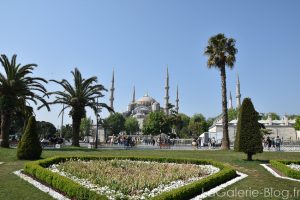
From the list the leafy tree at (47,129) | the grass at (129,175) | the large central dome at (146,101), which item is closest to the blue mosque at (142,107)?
the large central dome at (146,101)

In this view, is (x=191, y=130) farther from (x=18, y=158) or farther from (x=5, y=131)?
(x=18, y=158)

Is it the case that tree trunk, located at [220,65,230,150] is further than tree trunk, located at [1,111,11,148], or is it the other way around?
Result: tree trunk, located at [220,65,230,150]

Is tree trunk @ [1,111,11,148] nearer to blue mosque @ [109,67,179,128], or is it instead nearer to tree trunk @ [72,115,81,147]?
tree trunk @ [72,115,81,147]

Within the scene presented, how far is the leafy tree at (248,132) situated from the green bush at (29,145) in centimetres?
1108

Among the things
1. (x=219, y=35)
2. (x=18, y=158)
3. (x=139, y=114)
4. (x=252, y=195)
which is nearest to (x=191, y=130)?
(x=139, y=114)

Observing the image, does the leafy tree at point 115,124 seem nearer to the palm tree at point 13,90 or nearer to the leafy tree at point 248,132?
the palm tree at point 13,90

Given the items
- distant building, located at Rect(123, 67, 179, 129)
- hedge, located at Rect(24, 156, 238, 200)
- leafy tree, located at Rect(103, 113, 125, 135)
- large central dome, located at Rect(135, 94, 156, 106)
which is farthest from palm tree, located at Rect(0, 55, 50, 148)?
large central dome, located at Rect(135, 94, 156, 106)

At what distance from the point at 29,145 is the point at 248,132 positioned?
1201 centimetres

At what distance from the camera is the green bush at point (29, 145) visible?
64.1 feet

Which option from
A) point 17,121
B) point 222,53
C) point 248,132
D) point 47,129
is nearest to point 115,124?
point 47,129

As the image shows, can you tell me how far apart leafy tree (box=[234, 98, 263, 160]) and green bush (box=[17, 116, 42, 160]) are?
11.1m

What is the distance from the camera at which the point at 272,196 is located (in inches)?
405

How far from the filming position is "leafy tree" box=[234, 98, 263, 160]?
18.6 m

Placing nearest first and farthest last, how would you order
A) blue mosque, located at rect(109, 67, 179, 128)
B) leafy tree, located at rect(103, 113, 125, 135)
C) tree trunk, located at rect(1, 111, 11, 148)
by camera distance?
tree trunk, located at rect(1, 111, 11, 148), leafy tree, located at rect(103, 113, 125, 135), blue mosque, located at rect(109, 67, 179, 128)
